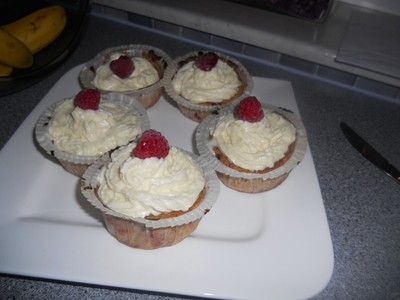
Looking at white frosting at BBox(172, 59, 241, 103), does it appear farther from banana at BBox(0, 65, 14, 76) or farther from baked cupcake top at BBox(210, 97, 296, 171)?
banana at BBox(0, 65, 14, 76)

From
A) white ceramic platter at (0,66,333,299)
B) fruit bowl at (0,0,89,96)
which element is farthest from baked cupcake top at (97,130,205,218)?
fruit bowl at (0,0,89,96)

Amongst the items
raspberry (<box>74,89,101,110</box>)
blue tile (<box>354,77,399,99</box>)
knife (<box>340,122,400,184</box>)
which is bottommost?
knife (<box>340,122,400,184</box>)

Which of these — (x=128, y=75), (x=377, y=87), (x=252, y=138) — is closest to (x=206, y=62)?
(x=128, y=75)

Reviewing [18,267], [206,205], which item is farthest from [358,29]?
[18,267]

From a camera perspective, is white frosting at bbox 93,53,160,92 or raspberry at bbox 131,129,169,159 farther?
white frosting at bbox 93,53,160,92

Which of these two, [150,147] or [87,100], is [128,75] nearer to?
[87,100]

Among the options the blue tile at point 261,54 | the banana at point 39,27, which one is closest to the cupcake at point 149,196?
the banana at point 39,27

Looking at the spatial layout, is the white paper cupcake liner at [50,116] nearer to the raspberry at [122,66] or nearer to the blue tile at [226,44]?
the raspberry at [122,66]
